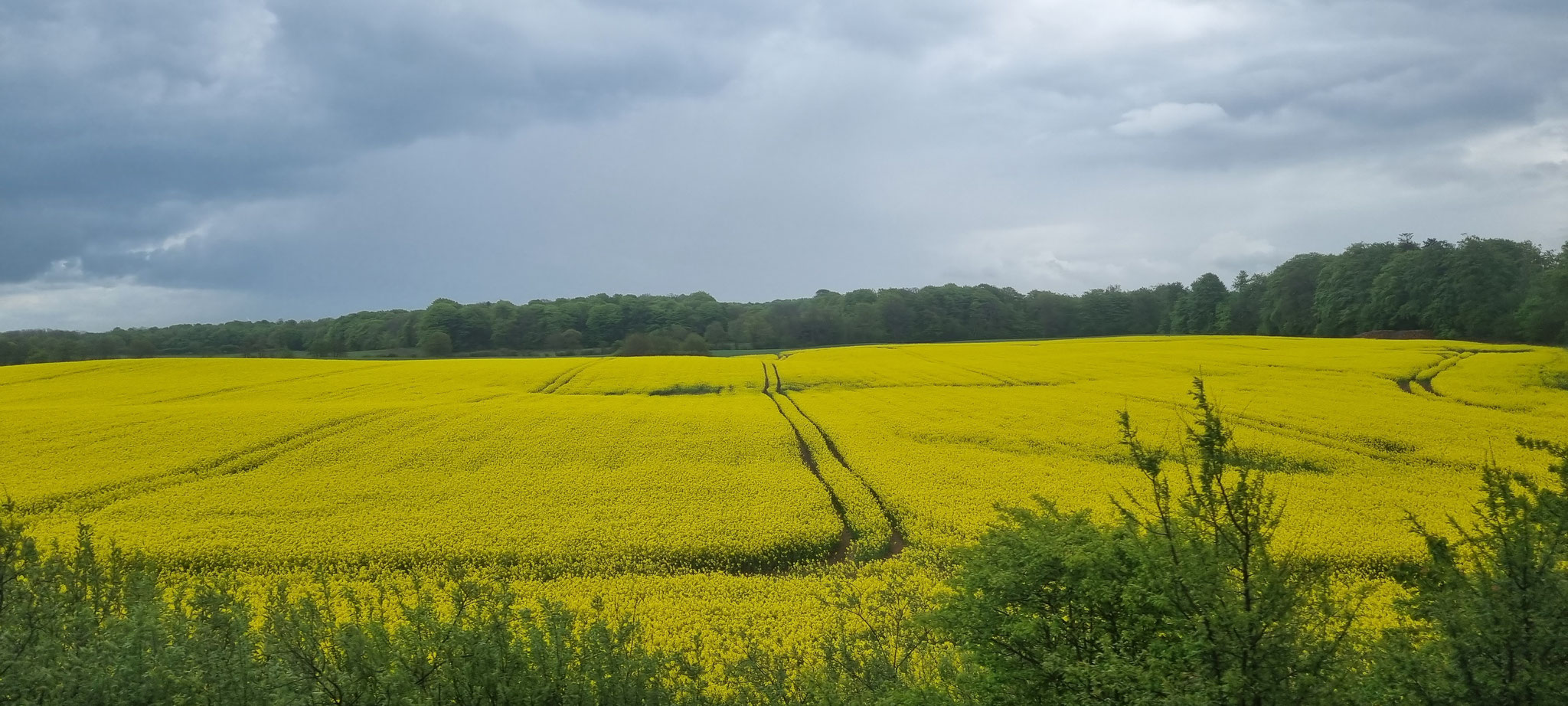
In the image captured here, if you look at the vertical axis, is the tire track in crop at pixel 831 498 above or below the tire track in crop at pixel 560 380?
below

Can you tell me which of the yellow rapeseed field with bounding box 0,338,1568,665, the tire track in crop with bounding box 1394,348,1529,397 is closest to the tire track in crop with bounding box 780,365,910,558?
the yellow rapeseed field with bounding box 0,338,1568,665

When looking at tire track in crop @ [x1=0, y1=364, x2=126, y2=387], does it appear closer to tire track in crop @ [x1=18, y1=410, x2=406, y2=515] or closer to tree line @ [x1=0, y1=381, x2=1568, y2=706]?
tire track in crop @ [x1=18, y1=410, x2=406, y2=515]

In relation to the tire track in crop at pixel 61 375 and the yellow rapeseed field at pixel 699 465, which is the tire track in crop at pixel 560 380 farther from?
the tire track in crop at pixel 61 375

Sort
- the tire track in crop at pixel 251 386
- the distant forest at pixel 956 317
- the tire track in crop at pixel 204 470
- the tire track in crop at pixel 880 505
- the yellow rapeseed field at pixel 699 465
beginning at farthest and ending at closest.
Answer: the distant forest at pixel 956 317 → the tire track in crop at pixel 251 386 → the tire track in crop at pixel 204 470 → the tire track in crop at pixel 880 505 → the yellow rapeseed field at pixel 699 465

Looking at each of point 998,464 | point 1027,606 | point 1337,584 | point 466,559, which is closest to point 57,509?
point 466,559

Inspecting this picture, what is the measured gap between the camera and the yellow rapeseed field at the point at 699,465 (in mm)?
15516

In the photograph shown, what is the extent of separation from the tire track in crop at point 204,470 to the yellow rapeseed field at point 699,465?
0.41 feet

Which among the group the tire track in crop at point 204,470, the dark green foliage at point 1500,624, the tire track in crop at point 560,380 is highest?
the dark green foliage at point 1500,624

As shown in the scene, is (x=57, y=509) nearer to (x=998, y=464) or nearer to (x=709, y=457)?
(x=709, y=457)

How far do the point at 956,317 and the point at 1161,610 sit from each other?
105 m

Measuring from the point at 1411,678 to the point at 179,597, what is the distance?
450 inches

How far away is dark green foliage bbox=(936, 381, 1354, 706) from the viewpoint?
4547mm

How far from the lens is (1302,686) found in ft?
14.7

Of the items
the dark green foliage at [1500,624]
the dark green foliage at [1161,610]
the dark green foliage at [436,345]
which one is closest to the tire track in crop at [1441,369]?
the dark green foliage at [1500,624]
